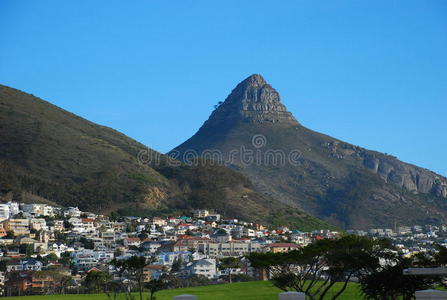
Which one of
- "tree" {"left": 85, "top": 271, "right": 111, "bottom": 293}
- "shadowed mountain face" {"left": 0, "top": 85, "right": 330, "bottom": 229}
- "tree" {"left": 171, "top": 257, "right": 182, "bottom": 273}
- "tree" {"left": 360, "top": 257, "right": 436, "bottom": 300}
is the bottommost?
"tree" {"left": 360, "top": 257, "right": 436, "bottom": 300}

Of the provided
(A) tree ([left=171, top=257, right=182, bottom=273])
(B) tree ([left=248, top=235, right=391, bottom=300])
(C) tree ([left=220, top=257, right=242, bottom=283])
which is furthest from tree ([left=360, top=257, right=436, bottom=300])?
(A) tree ([left=171, top=257, right=182, bottom=273])

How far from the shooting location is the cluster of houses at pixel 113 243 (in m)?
103

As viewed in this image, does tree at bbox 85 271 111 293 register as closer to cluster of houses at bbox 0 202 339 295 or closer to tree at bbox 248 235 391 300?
cluster of houses at bbox 0 202 339 295

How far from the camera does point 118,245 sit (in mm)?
131750

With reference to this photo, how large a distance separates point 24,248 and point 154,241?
23259mm

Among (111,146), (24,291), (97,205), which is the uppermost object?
(111,146)

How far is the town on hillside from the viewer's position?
97562mm

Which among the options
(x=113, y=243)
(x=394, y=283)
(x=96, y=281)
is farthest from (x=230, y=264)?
(x=394, y=283)

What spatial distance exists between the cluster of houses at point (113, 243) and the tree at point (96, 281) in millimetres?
5839

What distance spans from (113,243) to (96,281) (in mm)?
48005

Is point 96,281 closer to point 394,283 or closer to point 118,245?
point 118,245

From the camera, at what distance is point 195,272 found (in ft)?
354

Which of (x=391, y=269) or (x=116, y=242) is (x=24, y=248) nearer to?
(x=116, y=242)

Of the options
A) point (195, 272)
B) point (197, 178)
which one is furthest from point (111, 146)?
point (195, 272)
